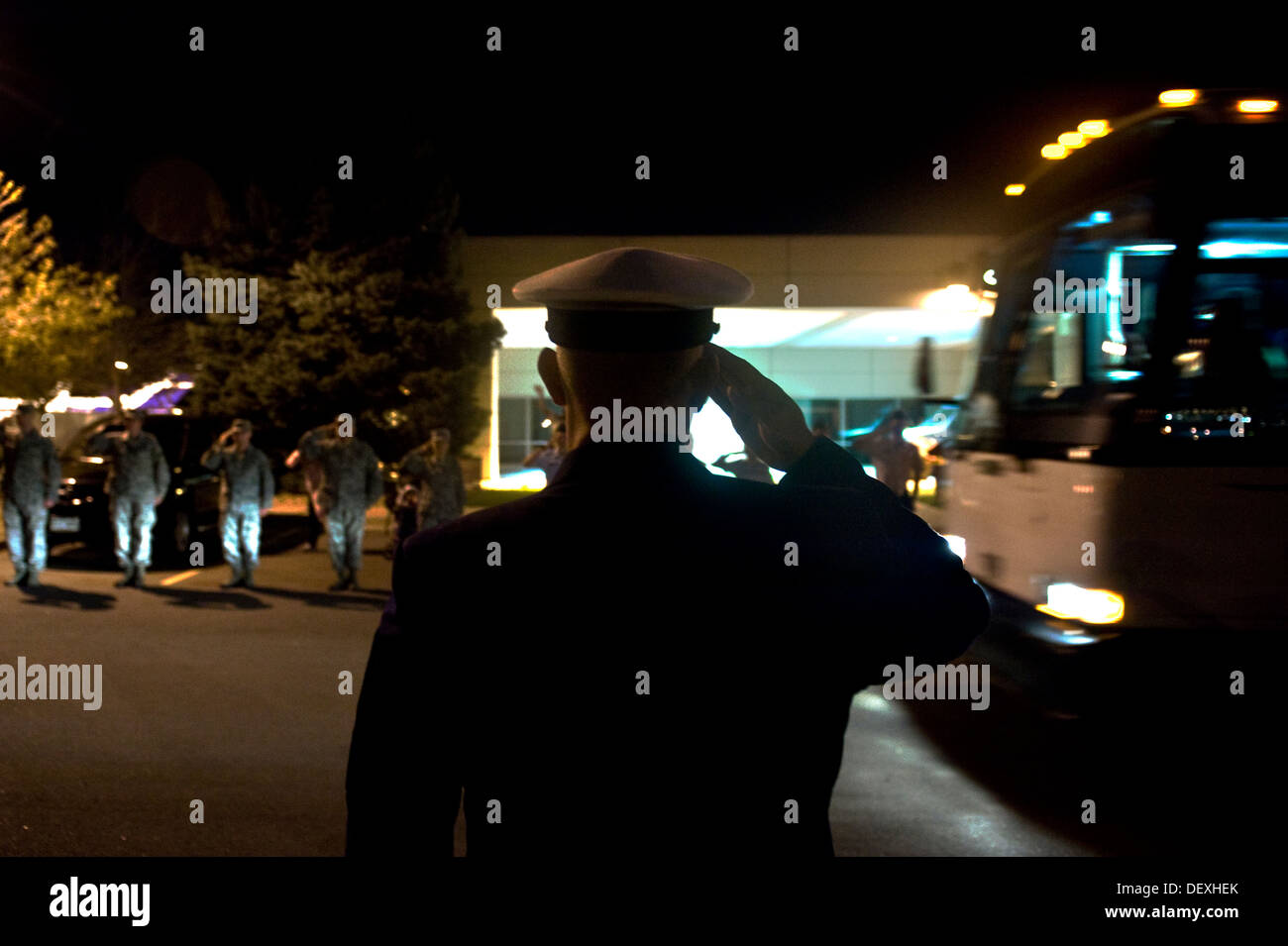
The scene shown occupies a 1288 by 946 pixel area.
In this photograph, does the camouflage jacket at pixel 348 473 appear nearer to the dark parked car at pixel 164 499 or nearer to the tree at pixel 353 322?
the dark parked car at pixel 164 499

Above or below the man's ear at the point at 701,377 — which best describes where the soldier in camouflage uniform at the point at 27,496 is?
below

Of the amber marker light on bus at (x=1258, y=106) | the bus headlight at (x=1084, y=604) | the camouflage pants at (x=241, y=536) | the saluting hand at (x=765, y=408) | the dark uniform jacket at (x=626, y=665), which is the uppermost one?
the amber marker light on bus at (x=1258, y=106)

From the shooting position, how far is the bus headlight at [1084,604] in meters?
5.11

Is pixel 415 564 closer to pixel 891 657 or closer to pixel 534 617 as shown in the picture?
pixel 534 617

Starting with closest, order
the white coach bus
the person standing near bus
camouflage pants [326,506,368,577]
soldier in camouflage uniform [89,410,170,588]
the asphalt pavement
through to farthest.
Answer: the asphalt pavement → the white coach bus → camouflage pants [326,506,368,577] → soldier in camouflage uniform [89,410,170,588] → the person standing near bus

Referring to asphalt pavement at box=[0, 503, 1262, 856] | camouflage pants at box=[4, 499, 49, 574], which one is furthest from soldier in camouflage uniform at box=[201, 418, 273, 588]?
asphalt pavement at box=[0, 503, 1262, 856]

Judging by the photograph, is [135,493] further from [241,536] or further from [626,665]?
[626,665]

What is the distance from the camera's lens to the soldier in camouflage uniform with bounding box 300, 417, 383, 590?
36.3ft

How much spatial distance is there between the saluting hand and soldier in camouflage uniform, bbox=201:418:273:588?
10343 mm

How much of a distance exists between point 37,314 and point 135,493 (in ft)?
48.9

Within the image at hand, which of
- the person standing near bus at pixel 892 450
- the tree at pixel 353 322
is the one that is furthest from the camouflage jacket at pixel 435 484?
the tree at pixel 353 322

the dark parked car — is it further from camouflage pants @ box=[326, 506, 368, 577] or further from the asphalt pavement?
the asphalt pavement

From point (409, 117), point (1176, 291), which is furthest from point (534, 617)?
point (409, 117)

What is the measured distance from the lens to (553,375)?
1.50 m
